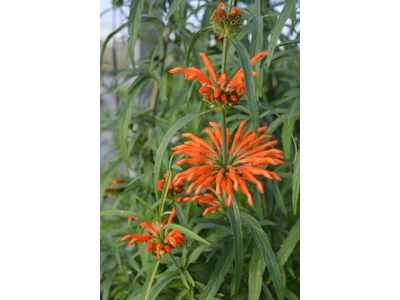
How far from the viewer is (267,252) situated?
0.43 meters

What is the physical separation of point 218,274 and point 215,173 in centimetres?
13

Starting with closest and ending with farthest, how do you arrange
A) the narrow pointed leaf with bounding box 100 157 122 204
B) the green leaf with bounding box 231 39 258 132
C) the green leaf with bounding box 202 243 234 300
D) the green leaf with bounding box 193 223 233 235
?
the green leaf with bounding box 231 39 258 132
the green leaf with bounding box 202 243 234 300
the green leaf with bounding box 193 223 233 235
the narrow pointed leaf with bounding box 100 157 122 204

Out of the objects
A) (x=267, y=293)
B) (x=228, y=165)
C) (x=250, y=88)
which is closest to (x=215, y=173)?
(x=228, y=165)

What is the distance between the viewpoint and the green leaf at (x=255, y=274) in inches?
20.1

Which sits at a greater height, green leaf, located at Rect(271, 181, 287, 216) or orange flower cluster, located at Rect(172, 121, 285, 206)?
orange flower cluster, located at Rect(172, 121, 285, 206)

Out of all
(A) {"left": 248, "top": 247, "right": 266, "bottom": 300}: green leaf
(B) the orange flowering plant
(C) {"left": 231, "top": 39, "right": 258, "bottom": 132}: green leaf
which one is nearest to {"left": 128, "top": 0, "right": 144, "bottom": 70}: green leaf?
(B) the orange flowering plant

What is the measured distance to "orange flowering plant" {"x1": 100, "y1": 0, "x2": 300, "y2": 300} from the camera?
0.41 m

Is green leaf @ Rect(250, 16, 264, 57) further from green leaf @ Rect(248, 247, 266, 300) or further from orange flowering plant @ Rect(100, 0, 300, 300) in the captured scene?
green leaf @ Rect(248, 247, 266, 300)

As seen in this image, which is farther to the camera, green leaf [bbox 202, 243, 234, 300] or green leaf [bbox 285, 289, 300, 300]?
green leaf [bbox 285, 289, 300, 300]

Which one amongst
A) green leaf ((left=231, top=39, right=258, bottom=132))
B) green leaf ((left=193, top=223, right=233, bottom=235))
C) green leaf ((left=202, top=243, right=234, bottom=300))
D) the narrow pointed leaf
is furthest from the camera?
the narrow pointed leaf

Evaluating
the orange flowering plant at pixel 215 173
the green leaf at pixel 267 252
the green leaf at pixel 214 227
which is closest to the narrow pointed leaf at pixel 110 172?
the orange flowering plant at pixel 215 173

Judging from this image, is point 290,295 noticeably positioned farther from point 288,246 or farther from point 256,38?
point 256,38

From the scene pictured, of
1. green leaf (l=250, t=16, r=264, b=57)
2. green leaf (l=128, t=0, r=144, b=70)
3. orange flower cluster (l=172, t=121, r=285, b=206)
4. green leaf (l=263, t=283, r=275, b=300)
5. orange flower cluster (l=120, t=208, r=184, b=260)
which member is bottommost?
green leaf (l=263, t=283, r=275, b=300)
